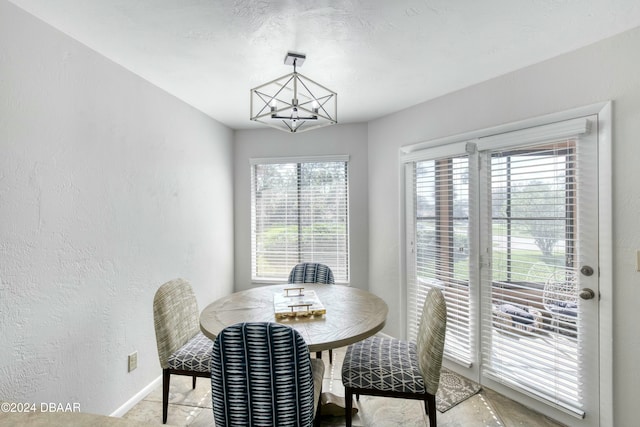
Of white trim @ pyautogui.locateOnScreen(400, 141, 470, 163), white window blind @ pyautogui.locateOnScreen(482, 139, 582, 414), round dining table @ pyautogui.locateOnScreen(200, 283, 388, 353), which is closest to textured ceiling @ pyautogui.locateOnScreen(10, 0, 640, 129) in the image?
white trim @ pyautogui.locateOnScreen(400, 141, 470, 163)

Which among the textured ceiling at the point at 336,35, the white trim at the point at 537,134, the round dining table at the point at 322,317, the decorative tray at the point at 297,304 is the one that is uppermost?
the textured ceiling at the point at 336,35

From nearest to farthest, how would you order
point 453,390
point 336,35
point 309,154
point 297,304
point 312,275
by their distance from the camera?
point 336,35 < point 297,304 < point 453,390 < point 312,275 < point 309,154

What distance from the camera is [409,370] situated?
186 centimetres

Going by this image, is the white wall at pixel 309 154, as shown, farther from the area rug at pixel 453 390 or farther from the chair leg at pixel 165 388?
the chair leg at pixel 165 388

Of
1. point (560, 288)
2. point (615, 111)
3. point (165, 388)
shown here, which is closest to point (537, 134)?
point (615, 111)

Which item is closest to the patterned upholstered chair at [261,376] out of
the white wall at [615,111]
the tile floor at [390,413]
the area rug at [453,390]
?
the tile floor at [390,413]

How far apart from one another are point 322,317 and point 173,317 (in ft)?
3.25

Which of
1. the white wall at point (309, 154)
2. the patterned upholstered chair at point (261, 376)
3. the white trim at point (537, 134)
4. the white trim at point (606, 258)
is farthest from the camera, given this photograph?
the white wall at point (309, 154)

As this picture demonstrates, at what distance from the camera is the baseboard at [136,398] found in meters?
2.23

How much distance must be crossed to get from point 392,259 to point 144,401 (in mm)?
2430

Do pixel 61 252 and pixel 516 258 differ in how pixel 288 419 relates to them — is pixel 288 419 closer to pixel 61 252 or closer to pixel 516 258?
pixel 61 252

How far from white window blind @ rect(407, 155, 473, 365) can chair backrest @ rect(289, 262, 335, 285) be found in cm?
83

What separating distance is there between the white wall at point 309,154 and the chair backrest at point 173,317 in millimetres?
1589

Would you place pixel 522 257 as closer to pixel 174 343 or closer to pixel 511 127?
pixel 511 127
